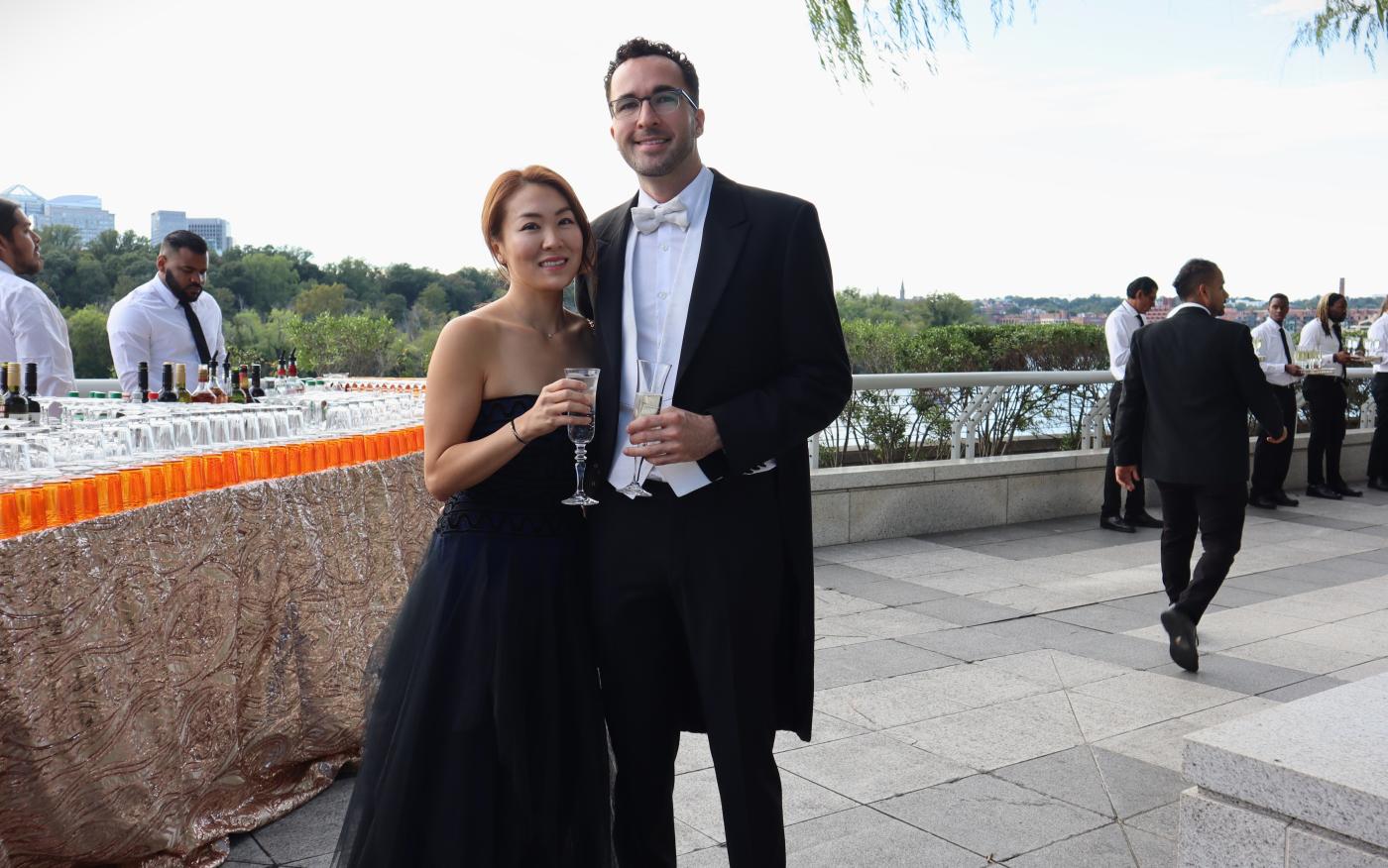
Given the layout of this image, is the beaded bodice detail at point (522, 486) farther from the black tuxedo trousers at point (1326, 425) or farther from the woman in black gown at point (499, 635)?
the black tuxedo trousers at point (1326, 425)

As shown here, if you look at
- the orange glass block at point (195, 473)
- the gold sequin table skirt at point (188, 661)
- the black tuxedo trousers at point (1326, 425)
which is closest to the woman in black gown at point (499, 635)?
the gold sequin table skirt at point (188, 661)

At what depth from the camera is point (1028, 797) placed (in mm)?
3578

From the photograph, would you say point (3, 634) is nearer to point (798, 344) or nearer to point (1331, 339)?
point (798, 344)

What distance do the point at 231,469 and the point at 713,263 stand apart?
1.82m

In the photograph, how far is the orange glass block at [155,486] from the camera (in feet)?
9.88

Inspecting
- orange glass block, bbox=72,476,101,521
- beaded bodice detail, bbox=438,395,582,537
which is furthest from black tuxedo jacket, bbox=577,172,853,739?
orange glass block, bbox=72,476,101,521

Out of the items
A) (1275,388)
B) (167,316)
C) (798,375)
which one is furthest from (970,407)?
(798,375)

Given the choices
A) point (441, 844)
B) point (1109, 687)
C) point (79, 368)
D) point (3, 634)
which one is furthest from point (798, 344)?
point (79, 368)

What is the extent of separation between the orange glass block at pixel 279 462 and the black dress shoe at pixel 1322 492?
36.4ft

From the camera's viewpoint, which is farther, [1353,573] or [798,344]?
[1353,573]

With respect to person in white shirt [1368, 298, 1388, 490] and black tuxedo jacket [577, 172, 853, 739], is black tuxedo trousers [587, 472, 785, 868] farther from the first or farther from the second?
person in white shirt [1368, 298, 1388, 490]

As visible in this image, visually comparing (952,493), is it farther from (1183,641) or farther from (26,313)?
(26,313)

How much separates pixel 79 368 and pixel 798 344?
22.1ft

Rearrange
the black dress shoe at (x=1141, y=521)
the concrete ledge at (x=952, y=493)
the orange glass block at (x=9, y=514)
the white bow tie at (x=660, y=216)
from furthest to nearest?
the black dress shoe at (x=1141, y=521) → the concrete ledge at (x=952, y=493) → the orange glass block at (x=9, y=514) → the white bow tie at (x=660, y=216)
